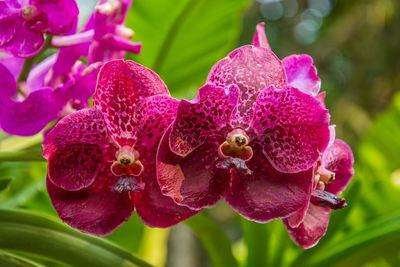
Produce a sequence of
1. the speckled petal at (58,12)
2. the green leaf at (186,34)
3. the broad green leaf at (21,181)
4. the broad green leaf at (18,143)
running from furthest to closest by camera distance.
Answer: the green leaf at (186,34)
the broad green leaf at (21,181)
the broad green leaf at (18,143)
the speckled petal at (58,12)

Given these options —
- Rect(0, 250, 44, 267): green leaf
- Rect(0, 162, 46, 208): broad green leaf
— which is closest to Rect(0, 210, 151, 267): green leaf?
Rect(0, 250, 44, 267): green leaf

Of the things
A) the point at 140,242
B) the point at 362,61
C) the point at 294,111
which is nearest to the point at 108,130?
the point at 294,111

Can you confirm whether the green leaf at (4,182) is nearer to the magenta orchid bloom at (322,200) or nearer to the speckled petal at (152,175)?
the speckled petal at (152,175)

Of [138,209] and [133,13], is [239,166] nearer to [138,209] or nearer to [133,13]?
[138,209]

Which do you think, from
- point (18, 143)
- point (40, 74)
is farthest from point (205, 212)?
point (40, 74)

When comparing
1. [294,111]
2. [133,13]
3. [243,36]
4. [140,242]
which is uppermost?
[294,111]

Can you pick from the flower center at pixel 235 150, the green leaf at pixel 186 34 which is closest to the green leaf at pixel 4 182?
the flower center at pixel 235 150

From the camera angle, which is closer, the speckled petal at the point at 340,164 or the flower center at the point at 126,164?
the flower center at the point at 126,164
